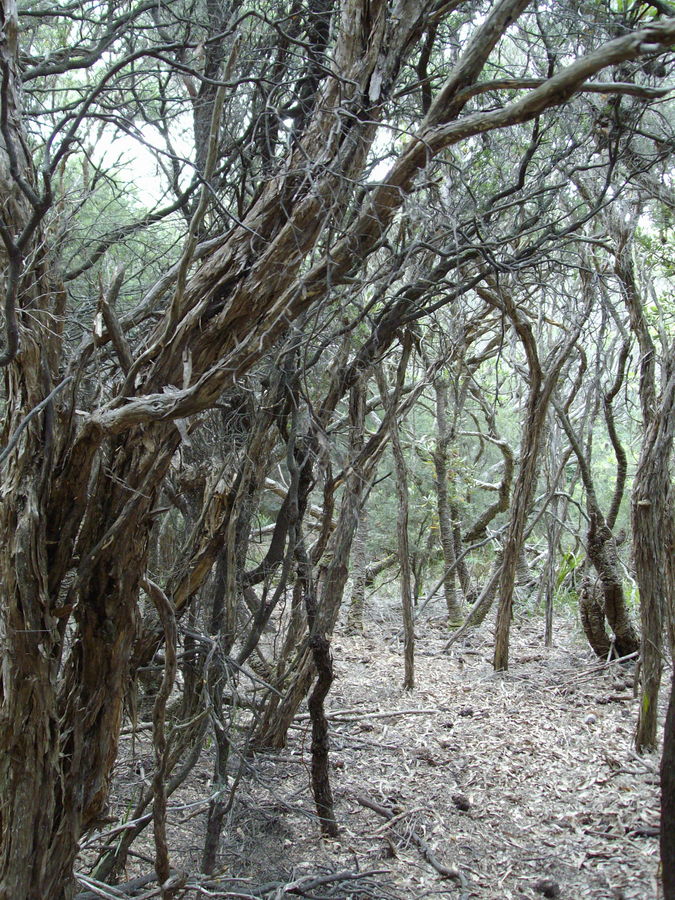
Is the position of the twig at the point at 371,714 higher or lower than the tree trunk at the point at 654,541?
lower

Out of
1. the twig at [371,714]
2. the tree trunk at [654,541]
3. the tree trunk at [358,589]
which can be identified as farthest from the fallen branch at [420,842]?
the tree trunk at [358,589]

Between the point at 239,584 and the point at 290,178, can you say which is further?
the point at 239,584

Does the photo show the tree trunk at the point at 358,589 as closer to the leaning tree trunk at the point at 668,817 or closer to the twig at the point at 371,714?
the twig at the point at 371,714

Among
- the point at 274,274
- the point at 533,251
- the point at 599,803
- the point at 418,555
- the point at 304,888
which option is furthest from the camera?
the point at 418,555

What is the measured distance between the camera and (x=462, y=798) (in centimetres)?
352

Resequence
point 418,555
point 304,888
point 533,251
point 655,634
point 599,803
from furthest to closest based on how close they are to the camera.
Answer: point 418,555 → point 655,634 → point 599,803 → point 533,251 → point 304,888

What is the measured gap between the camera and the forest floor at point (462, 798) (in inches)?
111

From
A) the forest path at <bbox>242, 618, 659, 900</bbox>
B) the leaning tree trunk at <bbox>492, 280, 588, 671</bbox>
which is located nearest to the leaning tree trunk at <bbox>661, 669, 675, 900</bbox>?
the forest path at <bbox>242, 618, 659, 900</bbox>

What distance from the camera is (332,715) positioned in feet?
15.1

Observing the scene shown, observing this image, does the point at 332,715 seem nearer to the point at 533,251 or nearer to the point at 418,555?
the point at 533,251

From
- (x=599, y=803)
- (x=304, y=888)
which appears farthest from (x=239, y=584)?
(x=599, y=803)

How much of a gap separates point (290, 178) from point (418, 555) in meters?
7.14

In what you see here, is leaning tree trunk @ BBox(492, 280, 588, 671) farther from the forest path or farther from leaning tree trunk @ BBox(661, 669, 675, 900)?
leaning tree trunk @ BBox(661, 669, 675, 900)

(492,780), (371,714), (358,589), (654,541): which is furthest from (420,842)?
(358,589)
